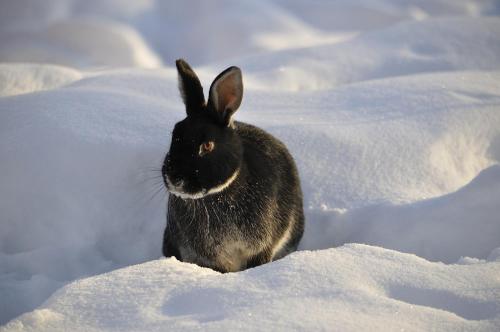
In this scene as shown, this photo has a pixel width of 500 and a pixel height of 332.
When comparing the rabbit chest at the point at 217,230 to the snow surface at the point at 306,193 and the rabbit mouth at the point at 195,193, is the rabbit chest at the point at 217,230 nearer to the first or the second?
the rabbit mouth at the point at 195,193

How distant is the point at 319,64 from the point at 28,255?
3.64 metres

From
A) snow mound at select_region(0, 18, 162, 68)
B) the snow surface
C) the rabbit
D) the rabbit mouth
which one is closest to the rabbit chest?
the rabbit

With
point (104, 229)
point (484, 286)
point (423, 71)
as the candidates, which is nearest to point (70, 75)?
point (104, 229)

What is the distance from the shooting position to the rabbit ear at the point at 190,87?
275 cm

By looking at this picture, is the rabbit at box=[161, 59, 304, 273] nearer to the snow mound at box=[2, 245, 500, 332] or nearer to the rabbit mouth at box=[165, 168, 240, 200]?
the rabbit mouth at box=[165, 168, 240, 200]

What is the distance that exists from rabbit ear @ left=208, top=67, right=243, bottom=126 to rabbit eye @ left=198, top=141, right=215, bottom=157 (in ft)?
0.60

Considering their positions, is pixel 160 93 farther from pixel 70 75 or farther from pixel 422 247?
pixel 422 247

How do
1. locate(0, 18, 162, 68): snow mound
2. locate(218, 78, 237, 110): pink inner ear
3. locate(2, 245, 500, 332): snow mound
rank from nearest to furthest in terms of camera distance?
locate(2, 245, 500, 332): snow mound < locate(218, 78, 237, 110): pink inner ear < locate(0, 18, 162, 68): snow mound

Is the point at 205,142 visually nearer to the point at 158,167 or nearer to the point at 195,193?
the point at 195,193

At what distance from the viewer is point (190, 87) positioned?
277cm

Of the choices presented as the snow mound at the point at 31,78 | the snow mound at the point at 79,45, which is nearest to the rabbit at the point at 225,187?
the snow mound at the point at 31,78

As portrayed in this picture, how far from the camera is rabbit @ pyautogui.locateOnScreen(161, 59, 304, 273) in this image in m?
2.60

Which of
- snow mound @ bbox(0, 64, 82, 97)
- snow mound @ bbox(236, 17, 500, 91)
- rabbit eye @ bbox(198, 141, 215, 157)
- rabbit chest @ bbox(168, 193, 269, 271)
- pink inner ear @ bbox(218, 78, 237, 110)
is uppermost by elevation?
pink inner ear @ bbox(218, 78, 237, 110)

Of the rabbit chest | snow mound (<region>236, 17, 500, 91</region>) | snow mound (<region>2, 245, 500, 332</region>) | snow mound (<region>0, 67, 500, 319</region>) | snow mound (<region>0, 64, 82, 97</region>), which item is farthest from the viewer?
snow mound (<region>236, 17, 500, 91</region>)
